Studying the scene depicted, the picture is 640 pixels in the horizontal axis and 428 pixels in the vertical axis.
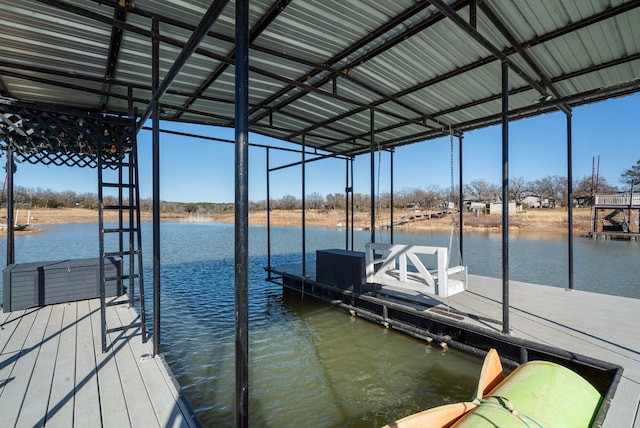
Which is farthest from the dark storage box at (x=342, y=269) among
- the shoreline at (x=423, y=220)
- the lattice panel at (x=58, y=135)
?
the shoreline at (x=423, y=220)

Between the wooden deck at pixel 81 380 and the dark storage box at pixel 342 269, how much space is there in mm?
3513

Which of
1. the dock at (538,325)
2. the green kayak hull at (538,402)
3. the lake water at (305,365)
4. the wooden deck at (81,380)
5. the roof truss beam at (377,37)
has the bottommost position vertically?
the lake water at (305,365)

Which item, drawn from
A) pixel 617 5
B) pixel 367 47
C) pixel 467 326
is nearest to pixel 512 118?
pixel 617 5

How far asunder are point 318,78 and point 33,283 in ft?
18.3

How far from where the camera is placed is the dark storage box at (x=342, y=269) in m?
5.67

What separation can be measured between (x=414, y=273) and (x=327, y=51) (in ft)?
11.4

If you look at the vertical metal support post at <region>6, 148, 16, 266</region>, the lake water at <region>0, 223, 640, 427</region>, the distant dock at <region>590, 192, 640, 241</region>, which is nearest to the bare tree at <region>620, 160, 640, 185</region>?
the distant dock at <region>590, 192, 640, 241</region>

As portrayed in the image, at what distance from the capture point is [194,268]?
37.4ft

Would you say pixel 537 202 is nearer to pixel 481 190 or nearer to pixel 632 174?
pixel 481 190

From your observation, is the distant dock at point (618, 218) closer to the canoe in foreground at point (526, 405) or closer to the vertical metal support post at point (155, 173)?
the canoe in foreground at point (526, 405)

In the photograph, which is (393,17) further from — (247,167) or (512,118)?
(512,118)

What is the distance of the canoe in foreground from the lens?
179 cm

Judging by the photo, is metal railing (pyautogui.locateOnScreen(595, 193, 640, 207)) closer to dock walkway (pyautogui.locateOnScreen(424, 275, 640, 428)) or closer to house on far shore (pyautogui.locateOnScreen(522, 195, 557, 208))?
dock walkway (pyautogui.locateOnScreen(424, 275, 640, 428))

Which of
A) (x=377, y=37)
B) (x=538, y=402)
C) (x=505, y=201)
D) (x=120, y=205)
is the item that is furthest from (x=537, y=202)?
(x=120, y=205)
